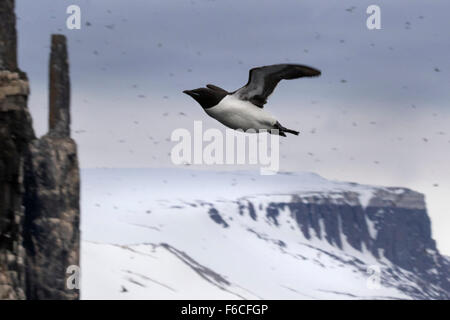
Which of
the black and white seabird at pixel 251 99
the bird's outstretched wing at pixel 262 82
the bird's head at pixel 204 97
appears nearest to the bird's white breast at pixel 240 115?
the black and white seabird at pixel 251 99

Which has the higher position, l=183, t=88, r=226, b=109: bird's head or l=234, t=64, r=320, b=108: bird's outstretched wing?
l=234, t=64, r=320, b=108: bird's outstretched wing

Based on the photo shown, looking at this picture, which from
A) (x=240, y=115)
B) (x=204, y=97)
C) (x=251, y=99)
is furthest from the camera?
(x=251, y=99)

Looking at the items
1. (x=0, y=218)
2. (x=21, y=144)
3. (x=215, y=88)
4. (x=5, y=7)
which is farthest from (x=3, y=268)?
(x=215, y=88)

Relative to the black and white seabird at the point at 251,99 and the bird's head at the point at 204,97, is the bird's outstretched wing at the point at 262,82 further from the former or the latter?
the bird's head at the point at 204,97

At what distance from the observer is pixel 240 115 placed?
105ft

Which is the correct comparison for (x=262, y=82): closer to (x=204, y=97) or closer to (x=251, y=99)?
(x=251, y=99)

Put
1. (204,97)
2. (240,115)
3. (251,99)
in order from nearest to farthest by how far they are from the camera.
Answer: (240,115) < (204,97) < (251,99)

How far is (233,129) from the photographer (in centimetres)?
3048

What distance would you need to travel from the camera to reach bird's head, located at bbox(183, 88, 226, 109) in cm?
3197

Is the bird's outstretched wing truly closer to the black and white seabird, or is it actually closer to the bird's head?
the black and white seabird

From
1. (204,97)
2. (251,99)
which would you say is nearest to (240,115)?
(204,97)

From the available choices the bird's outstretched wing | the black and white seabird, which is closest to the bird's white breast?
the black and white seabird

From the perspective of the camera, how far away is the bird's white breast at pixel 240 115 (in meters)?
31.1

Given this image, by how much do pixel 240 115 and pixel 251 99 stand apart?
1.71 meters
